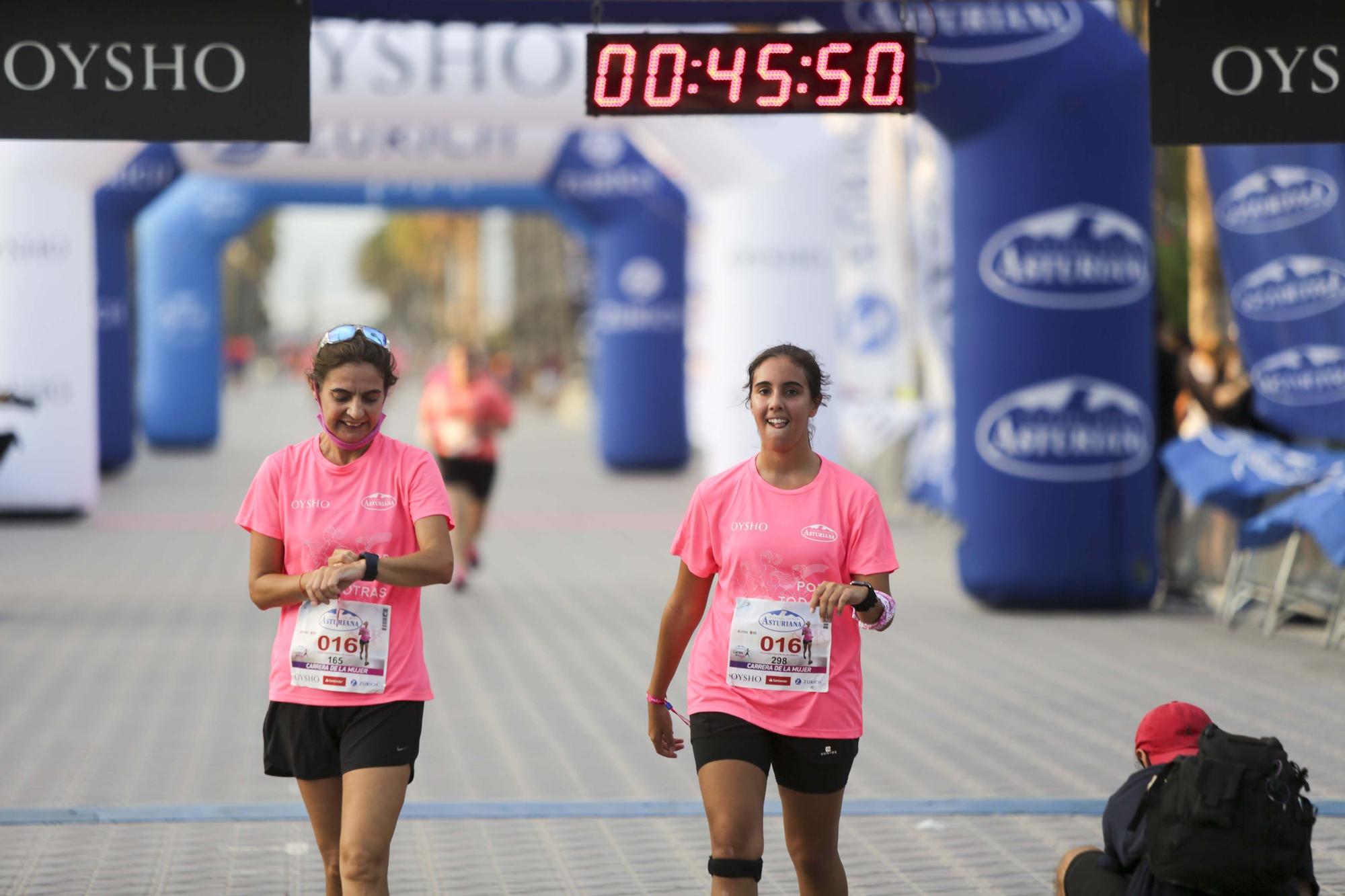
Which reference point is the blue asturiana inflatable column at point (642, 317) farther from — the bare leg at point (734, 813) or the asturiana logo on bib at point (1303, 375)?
the bare leg at point (734, 813)

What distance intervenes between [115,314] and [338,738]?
20.1 meters

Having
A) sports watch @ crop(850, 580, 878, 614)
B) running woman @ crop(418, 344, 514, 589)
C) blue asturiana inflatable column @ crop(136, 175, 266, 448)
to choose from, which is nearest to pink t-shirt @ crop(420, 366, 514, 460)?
running woman @ crop(418, 344, 514, 589)

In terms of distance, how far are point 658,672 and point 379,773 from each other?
0.74m

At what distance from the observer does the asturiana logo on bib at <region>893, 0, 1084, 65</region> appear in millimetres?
11086

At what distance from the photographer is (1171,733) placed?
421cm

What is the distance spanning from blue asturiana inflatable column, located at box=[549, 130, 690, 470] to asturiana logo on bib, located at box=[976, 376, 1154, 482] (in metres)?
13.1

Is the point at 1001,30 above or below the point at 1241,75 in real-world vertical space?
above

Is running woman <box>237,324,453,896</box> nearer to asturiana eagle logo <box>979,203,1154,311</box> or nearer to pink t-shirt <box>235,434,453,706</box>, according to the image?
pink t-shirt <box>235,434,453,706</box>

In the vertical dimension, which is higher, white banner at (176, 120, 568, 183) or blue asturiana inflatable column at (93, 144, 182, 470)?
white banner at (176, 120, 568, 183)

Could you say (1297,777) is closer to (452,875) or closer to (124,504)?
(452,875)

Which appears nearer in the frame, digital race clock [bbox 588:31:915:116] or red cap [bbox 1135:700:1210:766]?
red cap [bbox 1135:700:1210:766]

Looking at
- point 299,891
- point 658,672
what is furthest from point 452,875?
point 658,672

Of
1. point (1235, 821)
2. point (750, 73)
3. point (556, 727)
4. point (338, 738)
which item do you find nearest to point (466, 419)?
point (556, 727)

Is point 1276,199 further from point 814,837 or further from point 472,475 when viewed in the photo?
point 814,837
